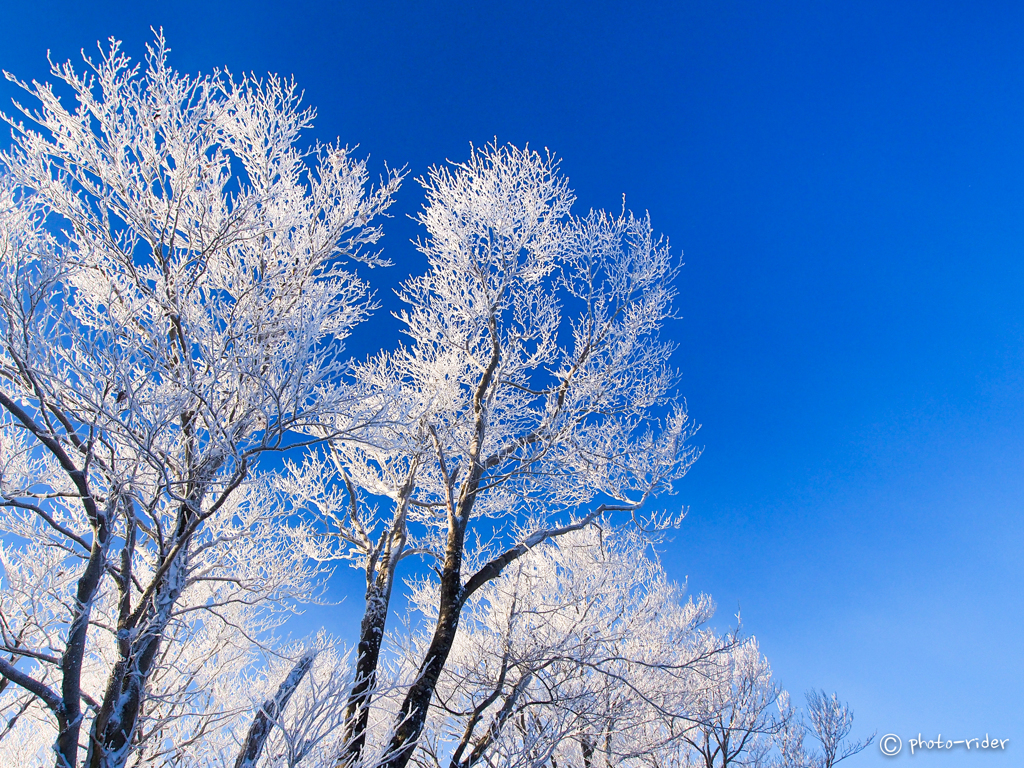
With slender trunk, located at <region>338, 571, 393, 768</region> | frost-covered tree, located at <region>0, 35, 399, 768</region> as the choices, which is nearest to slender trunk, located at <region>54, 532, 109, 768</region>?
frost-covered tree, located at <region>0, 35, 399, 768</region>

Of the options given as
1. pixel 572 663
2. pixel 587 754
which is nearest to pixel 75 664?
pixel 572 663

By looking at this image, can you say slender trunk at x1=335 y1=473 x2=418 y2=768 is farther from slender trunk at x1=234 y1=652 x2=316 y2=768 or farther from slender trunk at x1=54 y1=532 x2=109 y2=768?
slender trunk at x1=54 y1=532 x2=109 y2=768

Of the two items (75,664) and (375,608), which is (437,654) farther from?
(75,664)

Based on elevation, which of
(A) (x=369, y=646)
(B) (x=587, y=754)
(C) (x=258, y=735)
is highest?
(A) (x=369, y=646)

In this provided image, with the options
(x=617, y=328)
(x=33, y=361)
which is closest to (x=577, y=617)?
(x=617, y=328)

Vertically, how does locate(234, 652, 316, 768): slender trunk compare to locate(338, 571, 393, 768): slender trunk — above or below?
below

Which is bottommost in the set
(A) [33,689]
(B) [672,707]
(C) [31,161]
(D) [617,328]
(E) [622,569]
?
(A) [33,689]

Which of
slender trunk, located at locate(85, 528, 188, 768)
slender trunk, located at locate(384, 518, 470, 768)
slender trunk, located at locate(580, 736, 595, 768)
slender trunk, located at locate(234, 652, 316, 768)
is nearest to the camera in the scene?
slender trunk, located at locate(85, 528, 188, 768)

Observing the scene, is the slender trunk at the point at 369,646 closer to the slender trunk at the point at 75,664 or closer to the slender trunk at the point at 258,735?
the slender trunk at the point at 258,735

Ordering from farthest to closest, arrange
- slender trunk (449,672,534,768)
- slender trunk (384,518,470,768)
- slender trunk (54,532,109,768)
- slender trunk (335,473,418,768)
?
slender trunk (449,672,534,768)
slender trunk (335,473,418,768)
slender trunk (384,518,470,768)
slender trunk (54,532,109,768)

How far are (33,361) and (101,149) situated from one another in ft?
7.10

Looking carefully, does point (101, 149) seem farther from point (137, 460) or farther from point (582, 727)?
point (582, 727)

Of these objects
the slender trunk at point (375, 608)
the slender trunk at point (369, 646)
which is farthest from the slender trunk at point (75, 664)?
the slender trunk at point (369, 646)

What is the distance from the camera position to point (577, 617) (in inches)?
360
